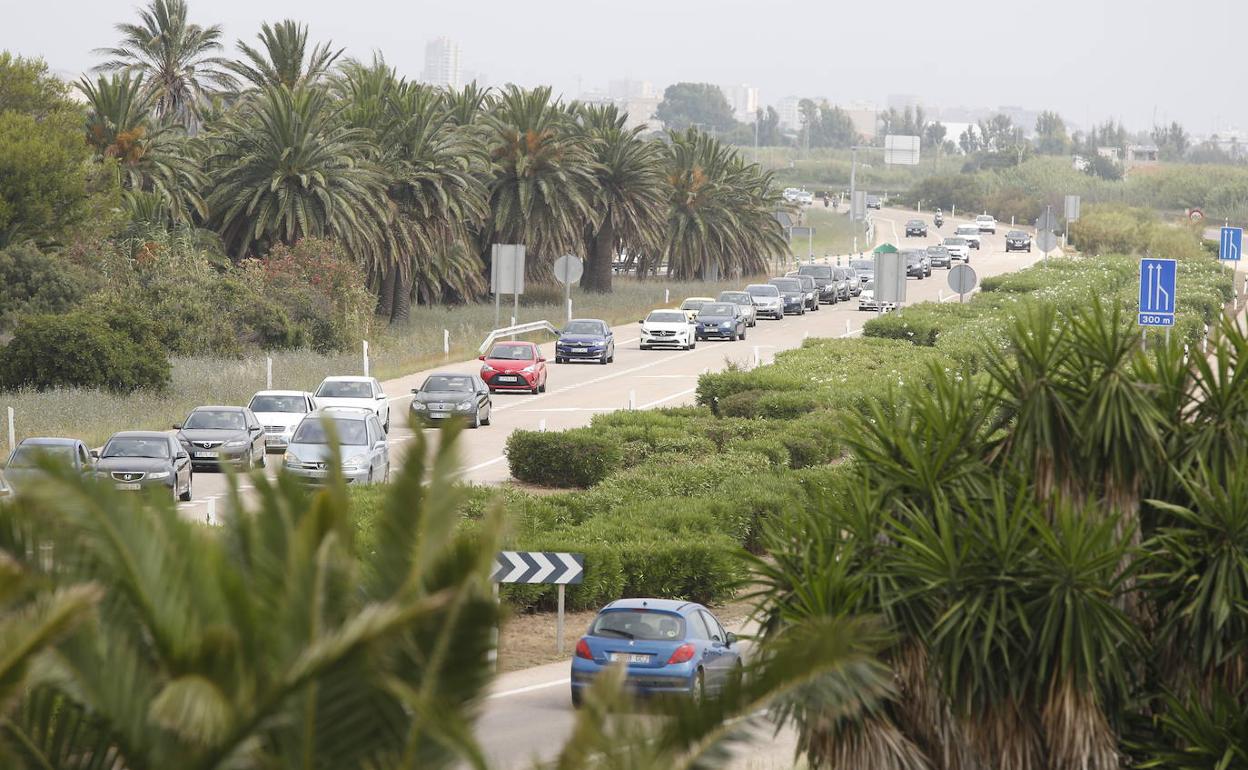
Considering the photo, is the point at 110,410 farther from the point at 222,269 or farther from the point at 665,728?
the point at 665,728

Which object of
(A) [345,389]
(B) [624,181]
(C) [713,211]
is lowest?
(A) [345,389]

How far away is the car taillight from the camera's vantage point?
15930 millimetres

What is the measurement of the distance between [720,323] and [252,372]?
21.2m

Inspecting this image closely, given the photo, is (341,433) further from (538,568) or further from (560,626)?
(538,568)

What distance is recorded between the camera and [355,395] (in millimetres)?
37031

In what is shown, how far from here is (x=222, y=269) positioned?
→ 5591 cm

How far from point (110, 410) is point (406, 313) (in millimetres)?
26829

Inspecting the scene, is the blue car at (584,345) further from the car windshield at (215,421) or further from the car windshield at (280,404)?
the car windshield at (215,421)

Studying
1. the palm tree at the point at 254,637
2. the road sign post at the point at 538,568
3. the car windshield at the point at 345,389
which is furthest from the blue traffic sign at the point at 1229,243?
the palm tree at the point at 254,637

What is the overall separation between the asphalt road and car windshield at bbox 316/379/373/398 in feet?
3.56

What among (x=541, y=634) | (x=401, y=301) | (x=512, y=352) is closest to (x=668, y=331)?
(x=401, y=301)

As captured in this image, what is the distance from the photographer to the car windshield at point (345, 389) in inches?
1457

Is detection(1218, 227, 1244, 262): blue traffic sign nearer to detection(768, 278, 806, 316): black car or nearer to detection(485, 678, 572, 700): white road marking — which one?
detection(768, 278, 806, 316): black car

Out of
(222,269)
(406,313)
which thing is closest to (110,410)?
(222,269)
